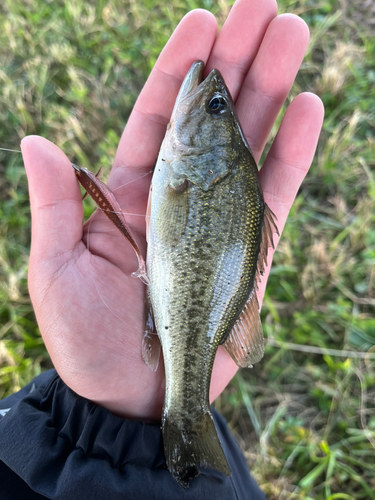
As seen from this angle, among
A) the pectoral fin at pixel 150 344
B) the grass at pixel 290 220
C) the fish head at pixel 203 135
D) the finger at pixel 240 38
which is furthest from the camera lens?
the grass at pixel 290 220

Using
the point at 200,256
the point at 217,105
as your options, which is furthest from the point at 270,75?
the point at 200,256

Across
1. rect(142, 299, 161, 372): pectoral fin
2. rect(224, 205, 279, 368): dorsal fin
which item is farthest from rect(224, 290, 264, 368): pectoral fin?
rect(142, 299, 161, 372): pectoral fin

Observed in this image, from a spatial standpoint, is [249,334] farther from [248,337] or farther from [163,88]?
[163,88]

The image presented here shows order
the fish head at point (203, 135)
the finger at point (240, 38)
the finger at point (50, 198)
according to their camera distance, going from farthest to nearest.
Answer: the finger at point (240, 38) < the fish head at point (203, 135) < the finger at point (50, 198)

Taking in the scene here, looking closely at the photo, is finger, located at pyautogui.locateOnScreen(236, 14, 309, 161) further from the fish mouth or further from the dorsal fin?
the dorsal fin

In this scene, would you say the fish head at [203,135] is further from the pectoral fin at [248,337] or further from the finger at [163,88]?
the pectoral fin at [248,337]

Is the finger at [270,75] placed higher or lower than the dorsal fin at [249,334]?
higher

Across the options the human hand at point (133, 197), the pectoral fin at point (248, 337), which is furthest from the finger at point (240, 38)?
the pectoral fin at point (248, 337)

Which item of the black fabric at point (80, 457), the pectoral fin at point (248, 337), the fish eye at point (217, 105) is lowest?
the black fabric at point (80, 457)
